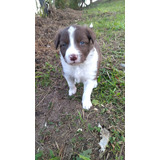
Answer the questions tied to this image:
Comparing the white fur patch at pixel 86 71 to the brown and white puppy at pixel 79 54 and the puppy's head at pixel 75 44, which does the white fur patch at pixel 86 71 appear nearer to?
the brown and white puppy at pixel 79 54

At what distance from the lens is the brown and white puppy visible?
2.11 meters

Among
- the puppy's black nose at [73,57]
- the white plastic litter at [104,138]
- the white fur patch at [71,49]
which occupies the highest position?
the white fur patch at [71,49]

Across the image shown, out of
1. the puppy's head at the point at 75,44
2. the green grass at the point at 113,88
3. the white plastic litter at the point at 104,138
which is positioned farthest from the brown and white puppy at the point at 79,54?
the white plastic litter at the point at 104,138

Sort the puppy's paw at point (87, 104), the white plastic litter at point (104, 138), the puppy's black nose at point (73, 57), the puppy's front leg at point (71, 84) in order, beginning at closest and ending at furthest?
the white plastic litter at point (104, 138), the puppy's black nose at point (73, 57), the puppy's paw at point (87, 104), the puppy's front leg at point (71, 84)

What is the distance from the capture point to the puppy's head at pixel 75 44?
80.9 inches

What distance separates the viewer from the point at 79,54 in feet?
6.85

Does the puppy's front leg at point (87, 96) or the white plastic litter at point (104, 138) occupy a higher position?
the puppy's front leg at point (87, 96)

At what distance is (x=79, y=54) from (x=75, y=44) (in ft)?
0.67

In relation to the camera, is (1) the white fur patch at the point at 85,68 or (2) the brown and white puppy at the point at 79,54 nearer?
(2) the brown and white puppy at the point at 79,54

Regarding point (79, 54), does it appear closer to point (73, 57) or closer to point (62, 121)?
point (73, 57)

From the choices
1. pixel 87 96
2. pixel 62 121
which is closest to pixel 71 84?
pixel 87 96

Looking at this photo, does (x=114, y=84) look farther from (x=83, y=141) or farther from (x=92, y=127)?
(x=83, y=141)

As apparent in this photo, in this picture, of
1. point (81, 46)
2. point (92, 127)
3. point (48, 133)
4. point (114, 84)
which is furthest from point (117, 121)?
point (81, 46)

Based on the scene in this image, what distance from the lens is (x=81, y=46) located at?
7.22 ft
